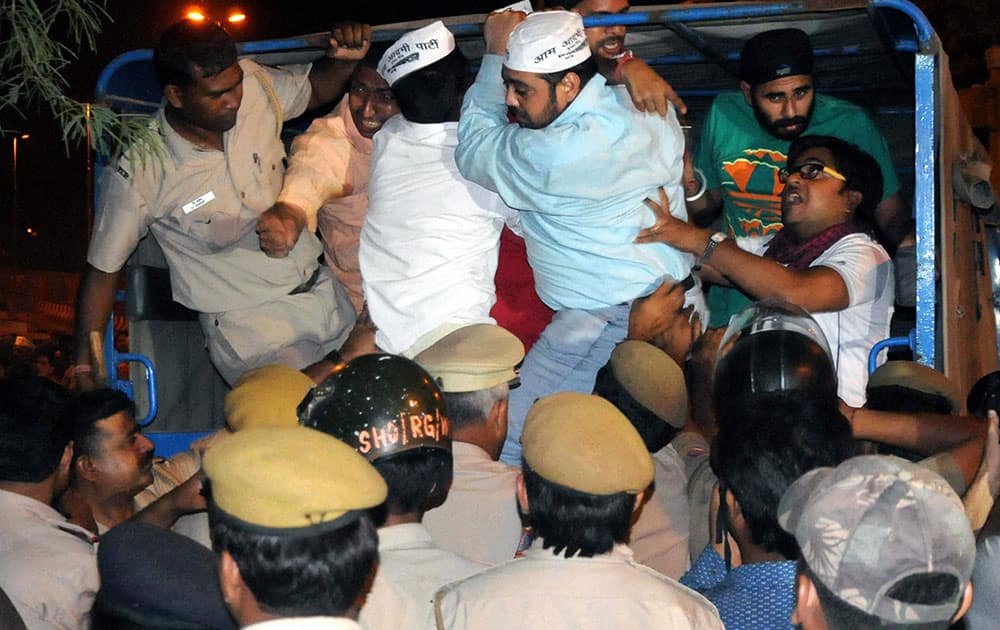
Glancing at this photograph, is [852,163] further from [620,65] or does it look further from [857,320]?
[620,65]

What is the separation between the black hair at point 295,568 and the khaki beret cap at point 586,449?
659 millimetres

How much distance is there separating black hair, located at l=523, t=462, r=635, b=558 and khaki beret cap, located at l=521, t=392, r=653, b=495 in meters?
0.03

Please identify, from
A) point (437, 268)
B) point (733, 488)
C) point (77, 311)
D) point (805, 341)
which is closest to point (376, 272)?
point (437, 268)

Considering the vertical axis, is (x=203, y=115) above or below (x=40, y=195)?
above

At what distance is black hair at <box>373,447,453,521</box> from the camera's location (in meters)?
2.96

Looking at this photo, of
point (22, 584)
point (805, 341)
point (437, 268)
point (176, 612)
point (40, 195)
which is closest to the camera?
point (176, 612)

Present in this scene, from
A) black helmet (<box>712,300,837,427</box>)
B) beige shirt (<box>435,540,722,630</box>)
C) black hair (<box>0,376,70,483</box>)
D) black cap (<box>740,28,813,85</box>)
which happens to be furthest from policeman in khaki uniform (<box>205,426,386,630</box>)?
black cap (<box>740,28,813,85</box>)

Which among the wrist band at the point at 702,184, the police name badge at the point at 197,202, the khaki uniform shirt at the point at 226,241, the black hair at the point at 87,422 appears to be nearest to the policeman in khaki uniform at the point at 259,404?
the black hair at the point at 87,422

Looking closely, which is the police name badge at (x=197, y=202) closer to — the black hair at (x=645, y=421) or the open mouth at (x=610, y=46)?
the open mouth at (x=610, y=46)

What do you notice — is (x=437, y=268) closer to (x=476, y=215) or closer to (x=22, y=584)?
(x=476, y=215)

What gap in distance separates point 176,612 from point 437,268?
2516 mm

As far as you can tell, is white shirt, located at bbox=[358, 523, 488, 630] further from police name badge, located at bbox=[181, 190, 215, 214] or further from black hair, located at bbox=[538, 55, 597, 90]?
police name badge, located at bbox=[181, 190, 215, 214]

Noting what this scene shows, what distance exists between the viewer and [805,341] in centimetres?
359

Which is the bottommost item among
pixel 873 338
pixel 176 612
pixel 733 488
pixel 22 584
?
pixel 873 338
